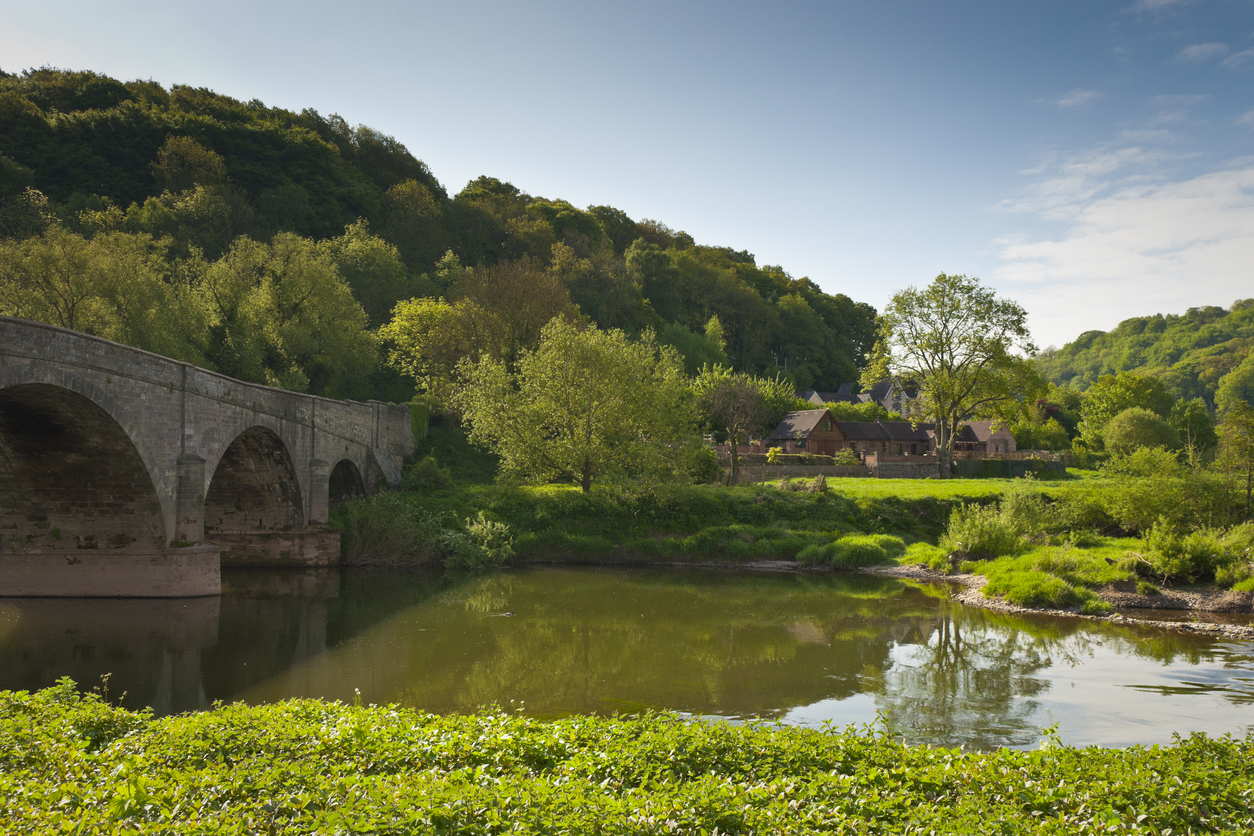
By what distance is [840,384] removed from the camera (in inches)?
3782

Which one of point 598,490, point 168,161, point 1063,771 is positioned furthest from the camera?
point 168,161

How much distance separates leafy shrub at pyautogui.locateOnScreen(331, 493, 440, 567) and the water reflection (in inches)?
176

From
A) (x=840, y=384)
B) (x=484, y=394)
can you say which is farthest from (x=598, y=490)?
(x=840, y=384)

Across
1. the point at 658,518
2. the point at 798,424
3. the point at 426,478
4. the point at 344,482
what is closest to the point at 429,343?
the point at 426,478

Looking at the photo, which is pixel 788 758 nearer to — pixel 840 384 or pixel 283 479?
pixel 283 479

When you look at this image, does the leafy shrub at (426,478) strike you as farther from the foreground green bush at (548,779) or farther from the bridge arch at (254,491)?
the foreground green bush at (548,779)

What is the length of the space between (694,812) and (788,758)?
1856 millimetres

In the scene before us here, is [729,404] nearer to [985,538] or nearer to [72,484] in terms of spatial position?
[985,538]

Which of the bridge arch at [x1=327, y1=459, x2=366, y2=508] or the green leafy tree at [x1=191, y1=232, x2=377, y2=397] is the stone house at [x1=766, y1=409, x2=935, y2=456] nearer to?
the green leafy tree at [x1=191, y1=232, x2=377, y2=397]

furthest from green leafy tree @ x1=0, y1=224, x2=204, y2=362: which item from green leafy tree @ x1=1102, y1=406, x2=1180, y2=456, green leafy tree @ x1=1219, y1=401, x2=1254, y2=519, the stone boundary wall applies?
green leafy tree @ x1=1102, y1=406, x2=1180, y2=456

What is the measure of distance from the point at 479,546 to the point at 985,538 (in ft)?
58.9

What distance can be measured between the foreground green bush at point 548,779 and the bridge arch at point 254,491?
17588 mm

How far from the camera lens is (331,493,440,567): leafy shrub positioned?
27641 millimetres

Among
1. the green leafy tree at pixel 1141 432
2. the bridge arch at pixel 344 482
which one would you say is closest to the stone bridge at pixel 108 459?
the bridge arch at pixel 344 482
